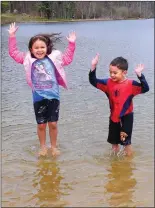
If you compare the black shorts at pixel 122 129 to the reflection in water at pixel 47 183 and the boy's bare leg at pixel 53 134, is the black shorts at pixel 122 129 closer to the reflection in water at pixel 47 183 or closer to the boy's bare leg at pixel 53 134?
the boy's bare leg at pixel 53 134

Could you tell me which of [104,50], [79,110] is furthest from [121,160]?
[104,50]

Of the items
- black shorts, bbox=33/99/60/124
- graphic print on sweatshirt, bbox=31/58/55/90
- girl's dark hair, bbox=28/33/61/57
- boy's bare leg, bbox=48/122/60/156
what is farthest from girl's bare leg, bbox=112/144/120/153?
girl's dark hair, bbox=28/33/61/57

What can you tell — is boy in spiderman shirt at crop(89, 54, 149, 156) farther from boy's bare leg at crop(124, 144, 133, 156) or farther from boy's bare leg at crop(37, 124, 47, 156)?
boy's bare leg at crop(37, 124, 47, 156)

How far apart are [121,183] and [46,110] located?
1.30 meters

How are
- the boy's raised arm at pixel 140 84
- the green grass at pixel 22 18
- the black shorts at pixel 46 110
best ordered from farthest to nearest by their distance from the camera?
the green grass at pixel 22 18, the black shorts at pixel 46 110, the boy's raised arm at pixel 140 84

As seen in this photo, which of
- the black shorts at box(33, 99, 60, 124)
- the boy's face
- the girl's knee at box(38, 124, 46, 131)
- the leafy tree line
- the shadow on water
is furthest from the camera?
the leafy tree line

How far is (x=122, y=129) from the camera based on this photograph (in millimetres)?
4844

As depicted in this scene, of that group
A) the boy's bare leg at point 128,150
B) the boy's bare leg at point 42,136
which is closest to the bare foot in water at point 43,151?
the boy's bare leg at point 42,136

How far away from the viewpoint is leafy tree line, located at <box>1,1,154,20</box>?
4372 centimetres

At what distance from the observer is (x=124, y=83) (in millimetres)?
4723

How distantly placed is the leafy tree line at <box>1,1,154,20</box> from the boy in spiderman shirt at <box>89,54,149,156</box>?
38.4 meters

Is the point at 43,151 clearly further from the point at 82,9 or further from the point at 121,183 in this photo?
the point at 82,9

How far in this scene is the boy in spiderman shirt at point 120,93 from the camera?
4.66m

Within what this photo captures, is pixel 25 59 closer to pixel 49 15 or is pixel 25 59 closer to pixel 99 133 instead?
pixel 99 133
